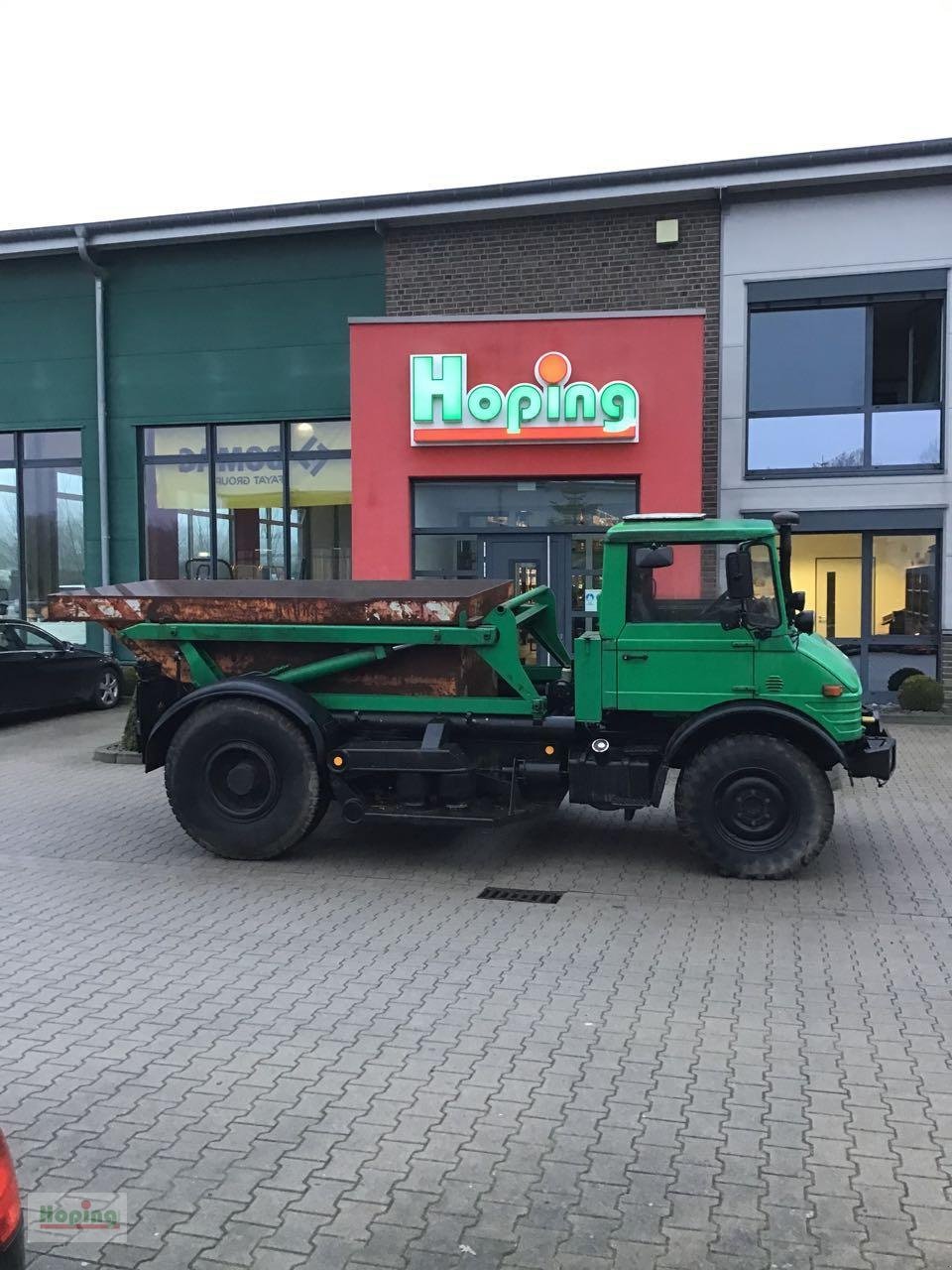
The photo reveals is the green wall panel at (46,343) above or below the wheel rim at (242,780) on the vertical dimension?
above

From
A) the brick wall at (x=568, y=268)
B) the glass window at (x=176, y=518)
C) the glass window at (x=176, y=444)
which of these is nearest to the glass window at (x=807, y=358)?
the brick wall at (x=568, y=268)

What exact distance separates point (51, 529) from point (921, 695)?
541 inches

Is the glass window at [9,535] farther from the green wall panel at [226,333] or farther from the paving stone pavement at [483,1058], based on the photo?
the paving stone pavement at [483,1058]

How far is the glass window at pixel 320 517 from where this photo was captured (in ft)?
51.1

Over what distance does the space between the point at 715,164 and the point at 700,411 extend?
3.42 metres

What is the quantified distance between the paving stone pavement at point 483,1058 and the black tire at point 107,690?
25.9 feet

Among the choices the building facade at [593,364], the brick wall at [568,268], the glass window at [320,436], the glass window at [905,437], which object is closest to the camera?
the building facade at [593,364]

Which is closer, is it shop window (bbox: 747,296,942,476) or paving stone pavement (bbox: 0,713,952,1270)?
paving stone pavement (bbox: 0,713,952,1270)

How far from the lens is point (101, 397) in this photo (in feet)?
52.7

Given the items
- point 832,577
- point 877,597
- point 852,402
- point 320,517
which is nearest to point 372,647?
point 320,517

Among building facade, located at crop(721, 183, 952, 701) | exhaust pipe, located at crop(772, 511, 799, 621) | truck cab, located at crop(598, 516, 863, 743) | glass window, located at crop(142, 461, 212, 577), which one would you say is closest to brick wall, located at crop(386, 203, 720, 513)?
building facade, located at crop(721, 183, 952, 701)

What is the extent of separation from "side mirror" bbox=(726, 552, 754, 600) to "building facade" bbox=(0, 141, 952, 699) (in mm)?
6981

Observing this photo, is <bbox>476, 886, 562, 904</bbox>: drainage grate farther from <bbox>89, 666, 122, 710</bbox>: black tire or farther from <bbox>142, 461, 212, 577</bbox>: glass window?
<bbox>142, 461, 212, 577</bbox>: glass window

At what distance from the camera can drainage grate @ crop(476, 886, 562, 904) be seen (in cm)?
636
